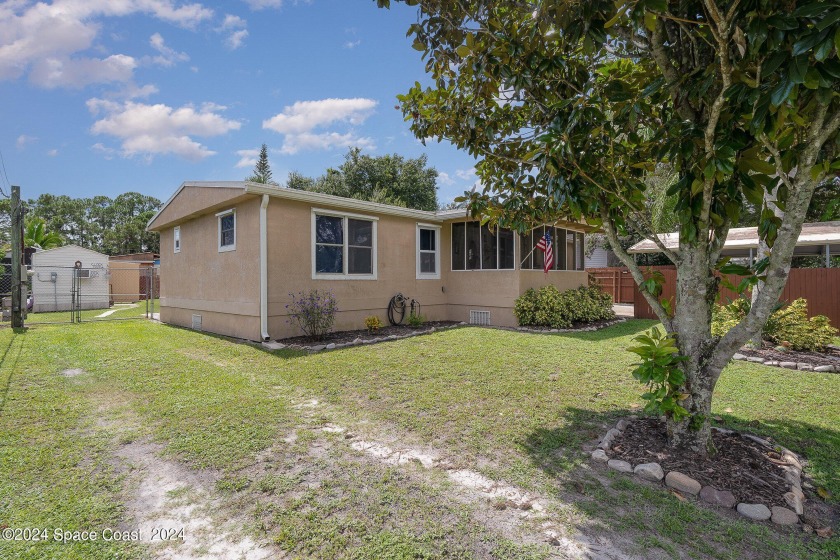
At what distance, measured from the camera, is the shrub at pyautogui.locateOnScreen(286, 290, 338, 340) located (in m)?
8.02

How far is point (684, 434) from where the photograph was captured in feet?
10.1

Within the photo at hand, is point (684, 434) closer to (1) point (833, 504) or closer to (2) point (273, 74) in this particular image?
(1) point (833, 504)

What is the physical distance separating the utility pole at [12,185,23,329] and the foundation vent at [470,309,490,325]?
38.2 ft

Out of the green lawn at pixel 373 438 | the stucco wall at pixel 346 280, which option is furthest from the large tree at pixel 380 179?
the green lawn at pixel 373 438

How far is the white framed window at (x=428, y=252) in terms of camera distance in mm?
10734

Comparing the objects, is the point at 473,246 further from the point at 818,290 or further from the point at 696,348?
the point at 818,290

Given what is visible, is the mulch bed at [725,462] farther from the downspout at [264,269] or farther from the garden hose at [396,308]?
the garden hose at [396,308]

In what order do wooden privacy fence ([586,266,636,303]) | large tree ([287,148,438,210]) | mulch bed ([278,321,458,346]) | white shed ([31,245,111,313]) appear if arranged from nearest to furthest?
mulch bed ([278,321,458,346]), white shed ([31,245,111,313]), wooden privacy fence ([586,266,636,303]), large tree ([287,148,438,210])

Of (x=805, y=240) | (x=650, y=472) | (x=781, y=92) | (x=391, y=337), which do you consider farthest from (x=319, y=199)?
(x=805, y=240)

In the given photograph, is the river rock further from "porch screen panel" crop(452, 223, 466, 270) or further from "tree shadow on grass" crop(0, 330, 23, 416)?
"porch screen panel" crop(452, 223, 466, 270)

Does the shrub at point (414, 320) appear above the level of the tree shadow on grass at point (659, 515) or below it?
above

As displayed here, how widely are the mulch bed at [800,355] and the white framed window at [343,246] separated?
761 cm

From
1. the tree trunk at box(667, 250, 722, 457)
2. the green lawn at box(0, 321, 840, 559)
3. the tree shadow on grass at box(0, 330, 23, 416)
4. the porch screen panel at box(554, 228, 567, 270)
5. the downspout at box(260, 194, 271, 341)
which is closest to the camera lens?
the green lawn at box(0, 321, 840, 559)

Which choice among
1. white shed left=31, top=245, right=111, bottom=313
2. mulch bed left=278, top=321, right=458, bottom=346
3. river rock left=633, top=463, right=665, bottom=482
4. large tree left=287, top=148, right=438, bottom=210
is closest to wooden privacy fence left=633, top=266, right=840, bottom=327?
mulch bed left=278, top=321, right=458, bottom=346
